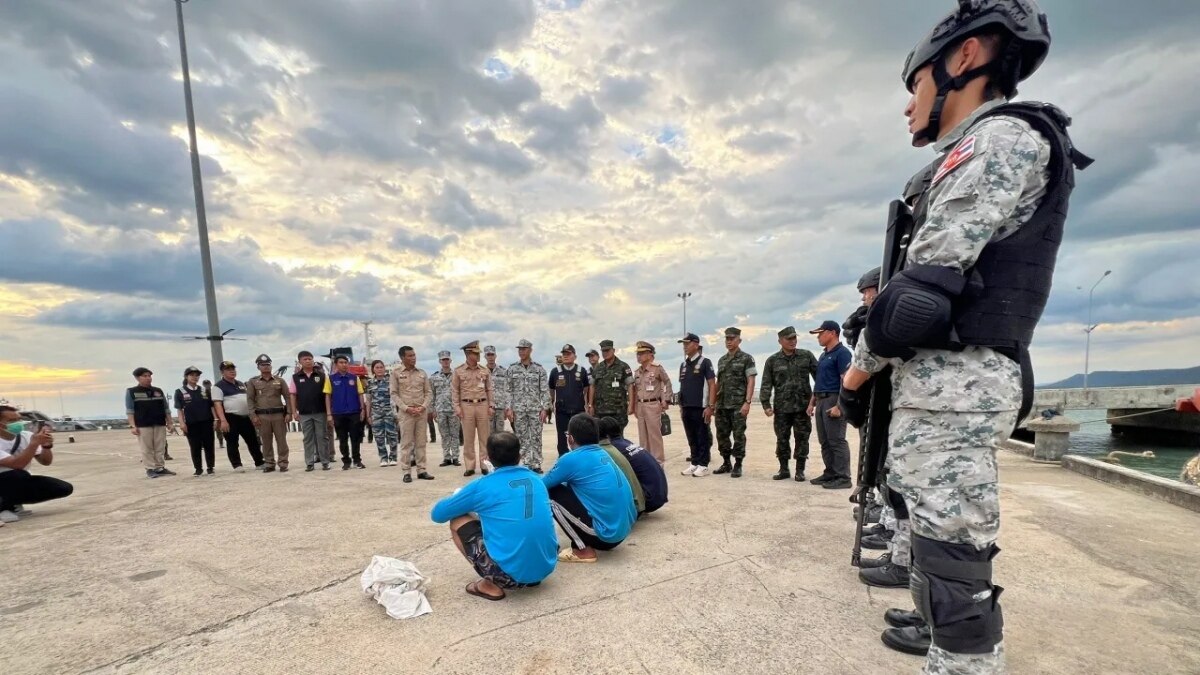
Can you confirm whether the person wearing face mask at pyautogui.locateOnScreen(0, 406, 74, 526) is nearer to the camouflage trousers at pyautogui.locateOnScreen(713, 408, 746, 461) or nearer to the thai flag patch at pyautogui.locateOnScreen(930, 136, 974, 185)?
the camouflage trousers at pyautogui.locateOnScreen(713, 408, 746, 461)

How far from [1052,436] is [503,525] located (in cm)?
826

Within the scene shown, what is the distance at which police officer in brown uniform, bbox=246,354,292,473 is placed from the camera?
800 centimetres

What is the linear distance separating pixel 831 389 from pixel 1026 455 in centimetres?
498

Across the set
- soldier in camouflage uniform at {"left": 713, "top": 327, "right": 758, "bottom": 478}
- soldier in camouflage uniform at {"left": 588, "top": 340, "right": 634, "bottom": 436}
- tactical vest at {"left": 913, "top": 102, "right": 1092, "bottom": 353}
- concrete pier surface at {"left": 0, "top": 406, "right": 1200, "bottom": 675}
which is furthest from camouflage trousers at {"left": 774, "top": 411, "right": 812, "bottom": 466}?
tactical vest at {"left": 913, "top": 102, "right": 1092, "bottom": 353}

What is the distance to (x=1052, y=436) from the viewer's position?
23.5 ft

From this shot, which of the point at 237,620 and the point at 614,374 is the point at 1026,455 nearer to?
the point at 614,374

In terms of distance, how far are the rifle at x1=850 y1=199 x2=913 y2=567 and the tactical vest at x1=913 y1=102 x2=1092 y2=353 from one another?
311 mm

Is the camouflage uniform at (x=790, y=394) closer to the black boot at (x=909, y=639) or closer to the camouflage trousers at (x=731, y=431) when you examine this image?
the camouflage trousers at (x=731, y=431)

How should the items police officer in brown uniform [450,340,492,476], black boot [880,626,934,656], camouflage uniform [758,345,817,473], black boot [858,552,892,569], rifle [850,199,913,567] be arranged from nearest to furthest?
rifle [850,199,913,567]
black boot [880,626,934,656]
black boot [858,552,892,569]
camouflage uniform [758,345,817,473]
police officer in brown uniform [450,340,492,476]

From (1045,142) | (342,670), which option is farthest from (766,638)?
(1045,142)

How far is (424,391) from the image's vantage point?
24.4ft

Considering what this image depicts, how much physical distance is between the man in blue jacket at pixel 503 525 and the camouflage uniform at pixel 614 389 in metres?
4.37

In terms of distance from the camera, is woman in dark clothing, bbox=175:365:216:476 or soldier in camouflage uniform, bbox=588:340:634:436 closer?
soldier in camouflage uniform, bbox=588:340:634:436

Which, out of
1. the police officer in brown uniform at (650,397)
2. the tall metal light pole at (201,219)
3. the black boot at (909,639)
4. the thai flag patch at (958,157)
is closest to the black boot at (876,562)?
the black boot at (909,639)
